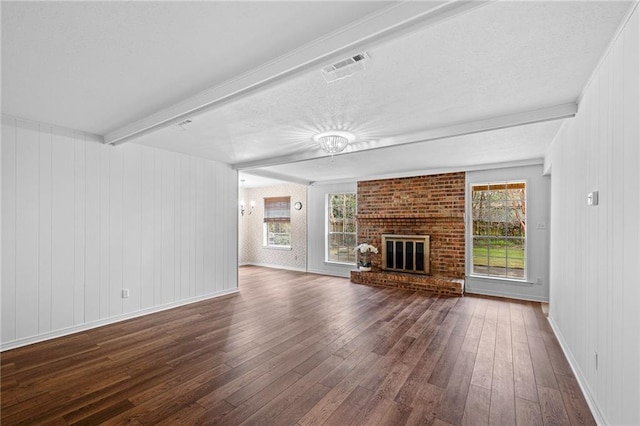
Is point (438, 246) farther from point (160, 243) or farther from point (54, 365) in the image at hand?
point (54, 365)

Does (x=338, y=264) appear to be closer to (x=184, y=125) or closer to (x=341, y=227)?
(x=341, y=227)

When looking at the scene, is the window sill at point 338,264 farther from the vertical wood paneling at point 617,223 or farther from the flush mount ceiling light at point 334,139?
the vertical wood paneling at point 617,223

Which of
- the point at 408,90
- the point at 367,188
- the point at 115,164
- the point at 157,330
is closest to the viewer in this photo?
the point at 408,90

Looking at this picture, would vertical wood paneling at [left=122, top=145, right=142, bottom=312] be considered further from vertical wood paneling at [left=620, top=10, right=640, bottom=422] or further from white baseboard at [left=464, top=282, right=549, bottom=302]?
white baseboard at [left=464, top=282, right=549, bottom=302]

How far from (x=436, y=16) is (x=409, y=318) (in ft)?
12.1

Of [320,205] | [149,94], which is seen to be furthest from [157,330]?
[320,205]

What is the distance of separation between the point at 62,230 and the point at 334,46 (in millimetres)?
3819

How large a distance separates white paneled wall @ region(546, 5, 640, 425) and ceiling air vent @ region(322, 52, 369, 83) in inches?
54.9

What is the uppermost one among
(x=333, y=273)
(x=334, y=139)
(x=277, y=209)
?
(x=334, y=139)

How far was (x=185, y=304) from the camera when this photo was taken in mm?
4754

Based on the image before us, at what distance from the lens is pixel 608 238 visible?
183cm

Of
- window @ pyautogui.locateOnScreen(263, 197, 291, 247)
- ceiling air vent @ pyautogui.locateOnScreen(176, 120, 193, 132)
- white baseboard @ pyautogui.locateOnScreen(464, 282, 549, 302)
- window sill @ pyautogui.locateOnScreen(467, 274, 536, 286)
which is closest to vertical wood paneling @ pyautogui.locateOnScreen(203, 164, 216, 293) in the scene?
ceiling air vent @ pyautogui.locateOnScreen(176, 120, 193, 132)

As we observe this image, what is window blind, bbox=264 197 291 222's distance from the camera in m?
8.41

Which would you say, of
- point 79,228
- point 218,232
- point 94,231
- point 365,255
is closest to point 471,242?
point 365,255
